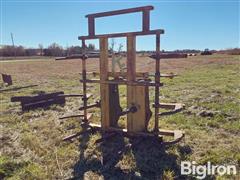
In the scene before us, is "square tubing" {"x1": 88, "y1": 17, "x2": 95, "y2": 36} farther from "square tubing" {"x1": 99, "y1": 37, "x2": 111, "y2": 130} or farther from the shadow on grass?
the shadow on grass

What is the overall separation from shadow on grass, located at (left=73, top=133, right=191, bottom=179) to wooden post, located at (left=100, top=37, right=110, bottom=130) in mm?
458

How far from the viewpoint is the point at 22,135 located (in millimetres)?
4645

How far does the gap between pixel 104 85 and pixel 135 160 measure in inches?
59.6

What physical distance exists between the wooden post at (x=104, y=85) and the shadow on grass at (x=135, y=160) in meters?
0.46

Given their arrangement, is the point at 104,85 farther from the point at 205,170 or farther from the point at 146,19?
the point at 205,170

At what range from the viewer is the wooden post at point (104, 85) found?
4320 millimetres

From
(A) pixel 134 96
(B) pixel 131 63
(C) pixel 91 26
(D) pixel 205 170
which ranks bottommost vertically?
(D) pixel 205 170

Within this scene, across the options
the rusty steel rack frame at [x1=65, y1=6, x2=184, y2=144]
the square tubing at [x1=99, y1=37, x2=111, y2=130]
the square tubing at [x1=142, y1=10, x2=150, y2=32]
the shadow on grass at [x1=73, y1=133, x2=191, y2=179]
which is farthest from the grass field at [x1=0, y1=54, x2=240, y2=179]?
the square tubing at [x1=142, y1=10, x2=150, y2=32]

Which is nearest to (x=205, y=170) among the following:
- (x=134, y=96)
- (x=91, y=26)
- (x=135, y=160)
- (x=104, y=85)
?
(x=135, y=160)

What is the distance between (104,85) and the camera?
4.43 metres

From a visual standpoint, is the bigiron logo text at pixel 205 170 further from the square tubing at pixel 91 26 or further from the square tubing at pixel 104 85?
the square tubing at pixel 91 26

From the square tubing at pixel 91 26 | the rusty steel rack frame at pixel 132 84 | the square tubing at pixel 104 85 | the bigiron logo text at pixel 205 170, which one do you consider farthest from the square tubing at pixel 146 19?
the bigiron logo text at pixel 205 170

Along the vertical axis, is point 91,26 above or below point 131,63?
above

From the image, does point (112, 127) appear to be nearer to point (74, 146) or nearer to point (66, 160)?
point (74, 146)
